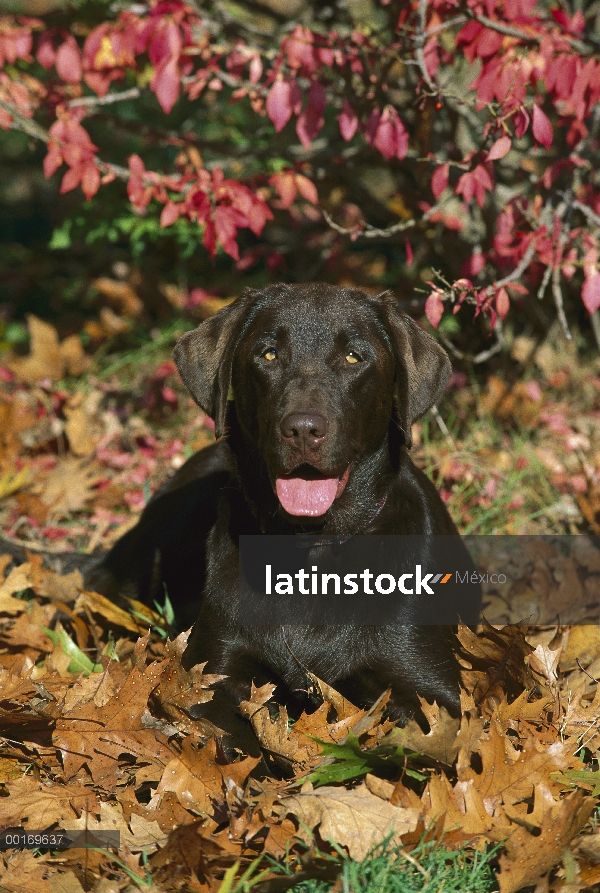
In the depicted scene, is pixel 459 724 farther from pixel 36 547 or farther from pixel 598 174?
pixel 598 174

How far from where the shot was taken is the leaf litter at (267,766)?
2.36 metres

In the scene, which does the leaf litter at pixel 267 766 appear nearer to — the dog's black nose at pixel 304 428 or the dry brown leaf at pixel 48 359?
the dog's black nose at pixel 304 428

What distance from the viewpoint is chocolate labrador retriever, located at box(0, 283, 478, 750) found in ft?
10.1

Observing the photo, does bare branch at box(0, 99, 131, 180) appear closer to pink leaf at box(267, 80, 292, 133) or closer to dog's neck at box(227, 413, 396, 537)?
pink leaf at box(267, 80, 292, 133)

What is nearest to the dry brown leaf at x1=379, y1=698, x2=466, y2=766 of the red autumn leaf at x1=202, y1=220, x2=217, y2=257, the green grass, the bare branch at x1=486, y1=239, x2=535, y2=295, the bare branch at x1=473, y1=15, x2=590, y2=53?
the green grass

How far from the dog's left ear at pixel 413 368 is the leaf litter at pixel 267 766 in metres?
0.77

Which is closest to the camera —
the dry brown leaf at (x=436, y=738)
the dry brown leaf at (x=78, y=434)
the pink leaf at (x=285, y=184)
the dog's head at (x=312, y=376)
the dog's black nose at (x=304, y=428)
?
the dry brown leaf at (x=436, y=738)

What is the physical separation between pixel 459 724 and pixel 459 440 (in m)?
2.80

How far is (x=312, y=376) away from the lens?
10.1 feet

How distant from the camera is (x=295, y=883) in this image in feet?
7.43

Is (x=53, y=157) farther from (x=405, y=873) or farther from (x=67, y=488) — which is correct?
(x=405, y=873)

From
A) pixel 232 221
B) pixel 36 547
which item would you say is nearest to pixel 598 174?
pixel 232 221

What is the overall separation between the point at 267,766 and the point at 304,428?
98 centimetres

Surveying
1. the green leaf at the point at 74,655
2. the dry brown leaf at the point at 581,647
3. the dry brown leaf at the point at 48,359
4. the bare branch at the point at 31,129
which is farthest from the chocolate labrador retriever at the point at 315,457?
the dry brown leaf at the point at 48,359
